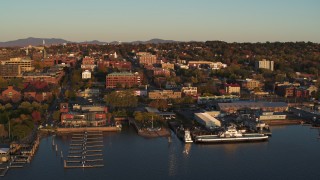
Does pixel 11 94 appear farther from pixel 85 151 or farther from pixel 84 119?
pixel 85 151

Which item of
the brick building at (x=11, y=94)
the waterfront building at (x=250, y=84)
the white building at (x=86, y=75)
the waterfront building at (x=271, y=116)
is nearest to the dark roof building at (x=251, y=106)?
the waterfront building at (x=271, y=116)

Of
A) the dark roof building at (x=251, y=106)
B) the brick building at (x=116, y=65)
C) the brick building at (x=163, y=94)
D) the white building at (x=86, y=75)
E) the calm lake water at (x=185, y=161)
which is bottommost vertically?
the calm lake water at (x=185, y=161)

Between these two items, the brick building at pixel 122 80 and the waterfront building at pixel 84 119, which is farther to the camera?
the brick building at pixel 122 80

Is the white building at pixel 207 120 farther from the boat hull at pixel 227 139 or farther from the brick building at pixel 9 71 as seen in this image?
the brick building at pixel 9 71

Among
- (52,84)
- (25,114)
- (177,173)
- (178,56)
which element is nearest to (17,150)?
(25,114)

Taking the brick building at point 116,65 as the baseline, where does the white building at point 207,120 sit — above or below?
below

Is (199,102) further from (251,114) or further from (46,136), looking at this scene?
(46,136)
